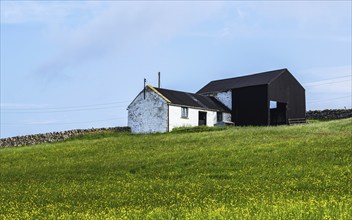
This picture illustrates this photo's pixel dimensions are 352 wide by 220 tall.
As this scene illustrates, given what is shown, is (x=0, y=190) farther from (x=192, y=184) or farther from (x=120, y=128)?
(x=120, y=128)

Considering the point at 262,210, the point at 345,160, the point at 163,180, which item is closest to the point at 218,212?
the point at 262,210

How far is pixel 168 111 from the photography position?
201 feet

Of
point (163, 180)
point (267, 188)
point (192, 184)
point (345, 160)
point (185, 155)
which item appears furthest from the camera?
point (185, 155)

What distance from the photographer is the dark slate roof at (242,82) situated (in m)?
66.4

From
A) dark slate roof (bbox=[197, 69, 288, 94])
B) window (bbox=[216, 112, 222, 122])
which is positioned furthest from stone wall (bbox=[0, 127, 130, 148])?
dark slate roof (bbox=[197, 69, 288, 94])

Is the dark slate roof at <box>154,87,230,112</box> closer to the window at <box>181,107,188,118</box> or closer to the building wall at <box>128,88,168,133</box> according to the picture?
the window at <box>181,107,188,118</box>

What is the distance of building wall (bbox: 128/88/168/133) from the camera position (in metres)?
61.8

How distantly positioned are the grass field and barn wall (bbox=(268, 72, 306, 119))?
31.2 meters

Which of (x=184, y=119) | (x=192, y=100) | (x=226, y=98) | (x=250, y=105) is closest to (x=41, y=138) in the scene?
(x=184, y=119)

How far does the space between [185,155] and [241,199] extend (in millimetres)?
14098

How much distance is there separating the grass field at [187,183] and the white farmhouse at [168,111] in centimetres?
2370

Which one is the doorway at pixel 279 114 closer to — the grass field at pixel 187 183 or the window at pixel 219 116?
the window at pixel 219 116

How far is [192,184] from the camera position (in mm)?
20547

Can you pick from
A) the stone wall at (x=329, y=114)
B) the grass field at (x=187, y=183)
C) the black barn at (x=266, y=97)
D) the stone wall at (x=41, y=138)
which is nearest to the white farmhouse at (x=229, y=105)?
the black barn at (x=266, y=97)
